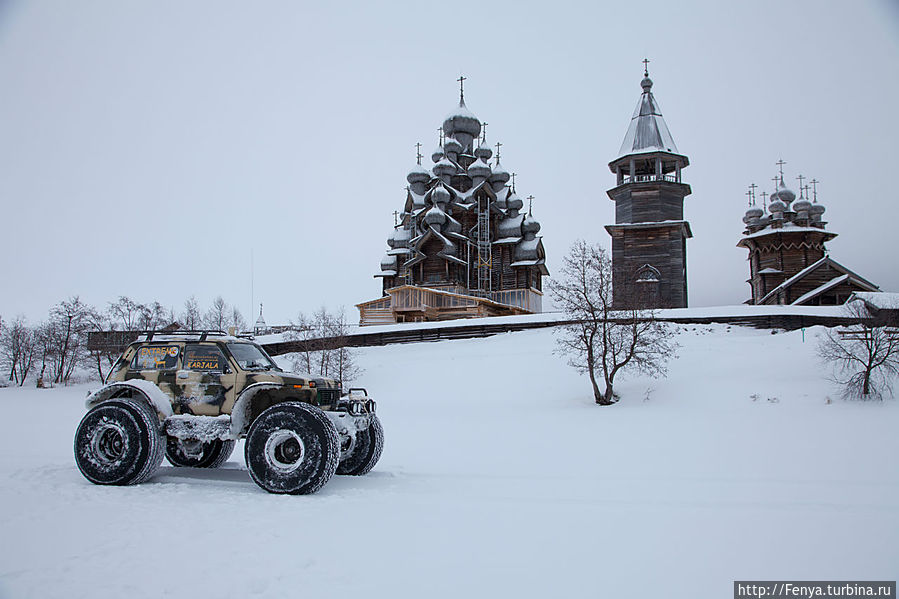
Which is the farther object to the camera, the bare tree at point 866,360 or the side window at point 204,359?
the bare tree at point 866,360

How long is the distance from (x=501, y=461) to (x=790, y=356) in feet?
48.3

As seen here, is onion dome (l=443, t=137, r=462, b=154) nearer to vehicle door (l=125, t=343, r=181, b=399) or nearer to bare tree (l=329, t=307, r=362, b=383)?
bare tree (l=329, t=307, r=362, b=383)

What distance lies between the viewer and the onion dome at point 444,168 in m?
44.9

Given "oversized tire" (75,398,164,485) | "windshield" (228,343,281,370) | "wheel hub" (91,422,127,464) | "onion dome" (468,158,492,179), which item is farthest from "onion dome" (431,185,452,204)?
"wheel hub" (91,422,127,464)

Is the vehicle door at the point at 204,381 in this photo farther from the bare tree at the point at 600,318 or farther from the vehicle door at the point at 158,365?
the bare tree at the point at 600,318

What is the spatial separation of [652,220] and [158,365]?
30553mm

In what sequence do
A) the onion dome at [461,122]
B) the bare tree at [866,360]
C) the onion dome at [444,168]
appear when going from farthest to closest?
the onion dome at [461,122] < the onion dome at [444,168] < the bare tree at [866,360]

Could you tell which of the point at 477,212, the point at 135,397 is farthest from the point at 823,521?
the point at 477,212

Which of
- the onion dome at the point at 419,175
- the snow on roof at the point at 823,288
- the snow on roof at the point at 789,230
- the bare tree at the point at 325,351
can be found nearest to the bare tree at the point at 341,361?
the bare tree at the point at 325,351

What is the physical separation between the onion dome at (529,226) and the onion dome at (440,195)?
679 centimetres

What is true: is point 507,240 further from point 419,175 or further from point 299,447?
point 299,447

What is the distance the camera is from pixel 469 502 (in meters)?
7.03

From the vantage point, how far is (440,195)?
43.2m

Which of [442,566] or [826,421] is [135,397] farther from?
[826,421]
